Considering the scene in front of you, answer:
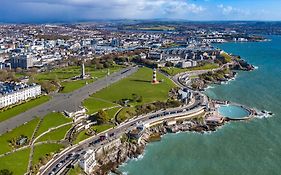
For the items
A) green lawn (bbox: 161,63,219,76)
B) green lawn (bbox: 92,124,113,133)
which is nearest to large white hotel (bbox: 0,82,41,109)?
green lawn (bbox: 92,124,113,133)

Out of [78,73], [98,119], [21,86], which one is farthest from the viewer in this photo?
[78,73]

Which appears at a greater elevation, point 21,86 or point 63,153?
point 21,86

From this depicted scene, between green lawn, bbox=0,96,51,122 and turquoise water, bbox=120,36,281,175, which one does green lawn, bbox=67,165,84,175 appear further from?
green lawn, bbox=0,96,51,122

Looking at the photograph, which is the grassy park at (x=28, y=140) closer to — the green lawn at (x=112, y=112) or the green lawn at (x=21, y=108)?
the green lawn at (x=21, y=108)

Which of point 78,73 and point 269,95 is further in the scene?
point 78,73

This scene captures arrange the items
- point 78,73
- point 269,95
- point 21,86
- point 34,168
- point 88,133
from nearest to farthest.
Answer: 1. point 34,168
2. point 88,133
3. point 21,86
4. point 269,95
5. point 78,73

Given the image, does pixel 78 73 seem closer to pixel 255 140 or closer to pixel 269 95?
pixel 269 95

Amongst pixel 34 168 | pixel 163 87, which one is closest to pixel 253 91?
pixel 163 87
